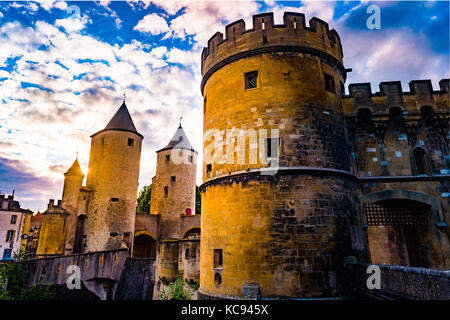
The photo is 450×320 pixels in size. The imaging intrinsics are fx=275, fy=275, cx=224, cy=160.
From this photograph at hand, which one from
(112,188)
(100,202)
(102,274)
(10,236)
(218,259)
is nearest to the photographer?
(218,259)

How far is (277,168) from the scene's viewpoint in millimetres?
7426

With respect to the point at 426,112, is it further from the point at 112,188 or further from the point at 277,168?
the point at 112,188

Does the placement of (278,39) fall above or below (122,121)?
below

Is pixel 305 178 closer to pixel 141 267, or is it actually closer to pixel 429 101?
pixel 429 101

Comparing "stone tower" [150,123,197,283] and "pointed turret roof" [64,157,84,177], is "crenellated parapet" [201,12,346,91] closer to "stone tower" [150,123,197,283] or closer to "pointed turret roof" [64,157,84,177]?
"pointed turret roof" [64,157,84,177]

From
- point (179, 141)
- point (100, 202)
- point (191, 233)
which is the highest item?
point (179, 141)

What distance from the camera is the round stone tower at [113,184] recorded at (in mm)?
19141

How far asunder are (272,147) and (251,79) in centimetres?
242

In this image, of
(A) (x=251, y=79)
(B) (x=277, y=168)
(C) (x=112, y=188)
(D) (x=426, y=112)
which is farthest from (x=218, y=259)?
(C) (x=112, y=188)

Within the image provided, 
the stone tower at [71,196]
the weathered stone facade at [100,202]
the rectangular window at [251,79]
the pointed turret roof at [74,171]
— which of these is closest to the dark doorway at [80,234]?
the weathered stone facade at [100,202]

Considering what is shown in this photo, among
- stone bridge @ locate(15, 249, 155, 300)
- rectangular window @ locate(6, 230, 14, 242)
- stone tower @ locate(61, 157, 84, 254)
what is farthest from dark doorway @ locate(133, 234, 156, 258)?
rectangular window @ locate(6, 230, 14, 242)

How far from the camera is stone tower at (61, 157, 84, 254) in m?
18.5
